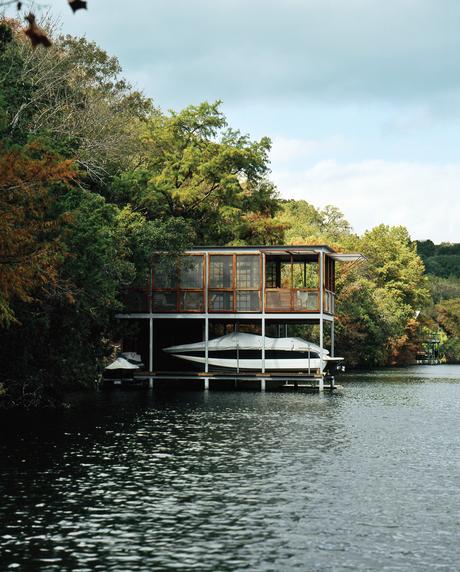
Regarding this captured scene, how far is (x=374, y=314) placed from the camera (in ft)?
302

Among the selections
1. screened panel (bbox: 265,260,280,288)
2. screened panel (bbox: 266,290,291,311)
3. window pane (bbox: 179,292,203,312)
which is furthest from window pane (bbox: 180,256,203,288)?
screened panel (bbox: 265,260,280,288)

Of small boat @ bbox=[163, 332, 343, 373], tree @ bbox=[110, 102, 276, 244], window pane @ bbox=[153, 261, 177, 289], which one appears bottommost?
small boat @ bbox=[163, 332, 343, 373]

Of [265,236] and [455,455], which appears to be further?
[265,236]

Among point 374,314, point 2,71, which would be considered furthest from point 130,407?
point 374,314

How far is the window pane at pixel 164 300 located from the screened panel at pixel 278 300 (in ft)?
14.3

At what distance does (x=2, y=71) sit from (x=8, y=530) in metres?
23.2

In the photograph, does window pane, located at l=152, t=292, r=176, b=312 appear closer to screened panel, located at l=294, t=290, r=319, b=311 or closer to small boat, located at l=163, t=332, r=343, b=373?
small boat, located at l=163, t=332, r=343, b=373

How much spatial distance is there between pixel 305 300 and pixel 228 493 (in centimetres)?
2866

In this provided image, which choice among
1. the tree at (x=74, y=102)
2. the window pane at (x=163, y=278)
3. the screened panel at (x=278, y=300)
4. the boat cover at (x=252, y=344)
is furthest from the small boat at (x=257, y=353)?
the tree at (x=74, y=102)

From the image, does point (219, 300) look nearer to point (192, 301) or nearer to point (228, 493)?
point (192, 301)

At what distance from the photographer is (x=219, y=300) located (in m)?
45.1

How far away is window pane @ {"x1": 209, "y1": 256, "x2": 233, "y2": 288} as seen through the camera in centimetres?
4484

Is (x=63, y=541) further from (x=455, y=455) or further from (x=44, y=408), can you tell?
(x=44, y=408)

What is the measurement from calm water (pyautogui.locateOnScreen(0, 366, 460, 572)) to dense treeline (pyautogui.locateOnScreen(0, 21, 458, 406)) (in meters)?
3.35
